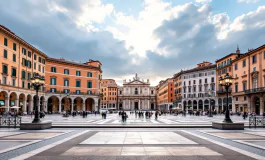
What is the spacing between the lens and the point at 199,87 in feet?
260

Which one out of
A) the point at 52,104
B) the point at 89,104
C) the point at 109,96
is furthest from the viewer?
the point at 109,96

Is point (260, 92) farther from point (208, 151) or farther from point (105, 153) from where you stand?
point (105, 153)

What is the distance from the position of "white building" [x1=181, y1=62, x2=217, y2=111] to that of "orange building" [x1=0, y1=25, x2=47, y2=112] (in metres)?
51.6

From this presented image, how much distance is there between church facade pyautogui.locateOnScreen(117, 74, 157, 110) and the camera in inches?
5546

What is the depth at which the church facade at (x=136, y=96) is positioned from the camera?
462 feet

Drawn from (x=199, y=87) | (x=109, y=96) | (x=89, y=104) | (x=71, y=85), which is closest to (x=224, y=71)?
(x=199, y=87)

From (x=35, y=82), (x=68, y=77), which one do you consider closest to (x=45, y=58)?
(x=68, y=77)

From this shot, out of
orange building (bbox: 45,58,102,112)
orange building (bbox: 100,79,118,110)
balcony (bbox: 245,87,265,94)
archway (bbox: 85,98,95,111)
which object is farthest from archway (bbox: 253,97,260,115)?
orange building (bbox: 100,79,118,110)

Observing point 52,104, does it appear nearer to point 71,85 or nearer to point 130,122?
point 71,85

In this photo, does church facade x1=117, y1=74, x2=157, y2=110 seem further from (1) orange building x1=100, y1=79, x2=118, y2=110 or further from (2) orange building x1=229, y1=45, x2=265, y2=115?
(2) orange building x1=229, y1=45, x2=265, y2=115

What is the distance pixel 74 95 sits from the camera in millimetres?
63875

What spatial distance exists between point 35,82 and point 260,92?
43.7 m

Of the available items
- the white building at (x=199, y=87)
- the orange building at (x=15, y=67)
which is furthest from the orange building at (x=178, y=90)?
the orange building at (x=15, y=67)

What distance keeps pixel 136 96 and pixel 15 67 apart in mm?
102342
